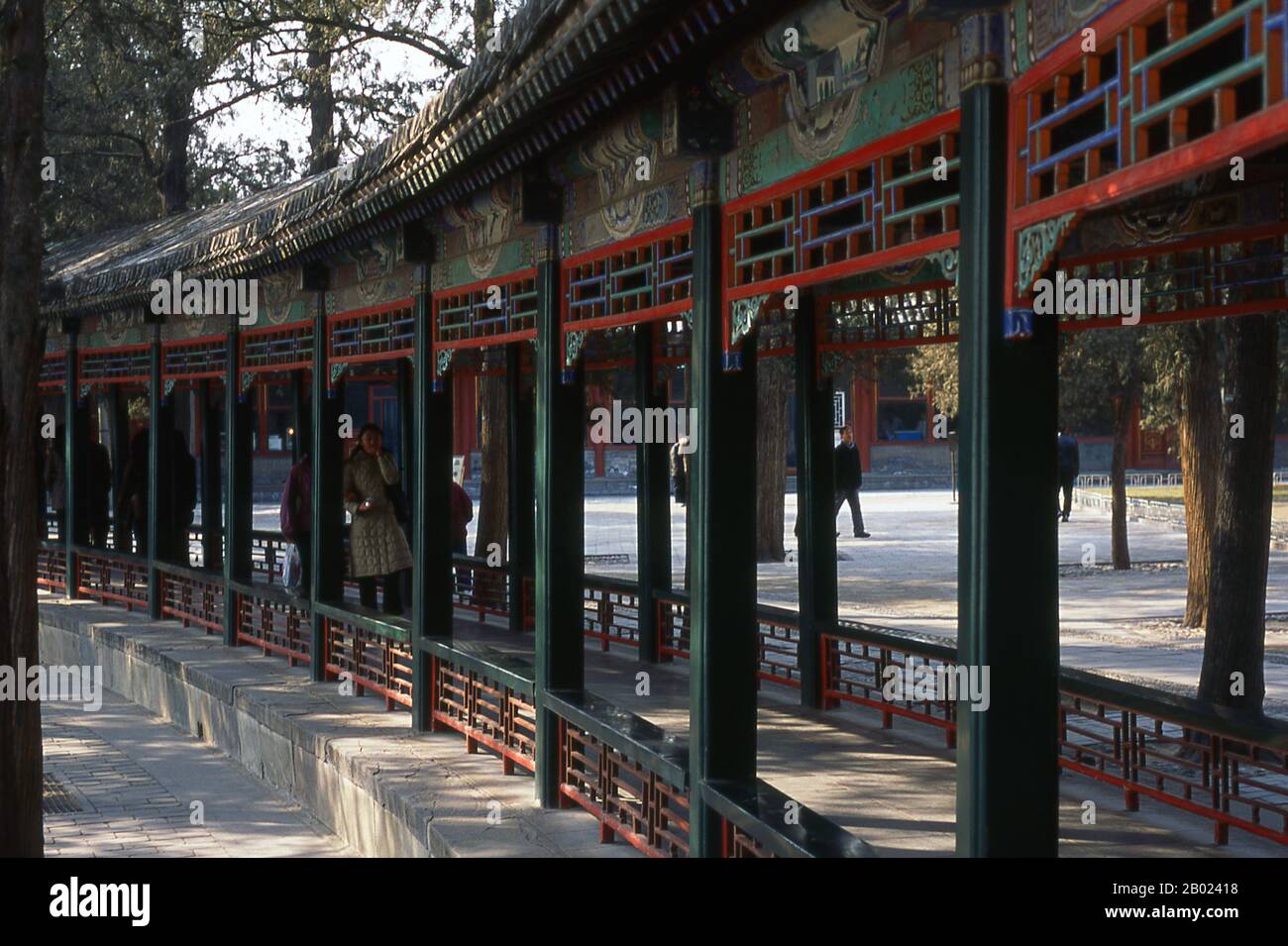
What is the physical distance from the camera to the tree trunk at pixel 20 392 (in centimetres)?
779

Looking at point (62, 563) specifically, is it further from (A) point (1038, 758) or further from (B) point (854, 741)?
(A) point (1038, 758)

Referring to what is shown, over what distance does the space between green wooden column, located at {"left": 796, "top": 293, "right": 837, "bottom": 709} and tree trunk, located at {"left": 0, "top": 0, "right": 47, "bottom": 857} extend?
4420 millimetres

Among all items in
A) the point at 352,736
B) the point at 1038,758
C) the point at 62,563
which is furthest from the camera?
the point at 62,563

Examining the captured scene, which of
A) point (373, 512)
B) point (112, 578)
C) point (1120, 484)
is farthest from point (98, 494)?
point (1120, 484)

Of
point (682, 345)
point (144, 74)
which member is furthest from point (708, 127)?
point (144, 74)

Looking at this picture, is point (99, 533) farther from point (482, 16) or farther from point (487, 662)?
point (487, 662)

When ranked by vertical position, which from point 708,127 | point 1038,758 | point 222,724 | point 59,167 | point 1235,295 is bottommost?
point 222,724

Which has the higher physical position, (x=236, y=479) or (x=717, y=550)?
(x=236, y=479)

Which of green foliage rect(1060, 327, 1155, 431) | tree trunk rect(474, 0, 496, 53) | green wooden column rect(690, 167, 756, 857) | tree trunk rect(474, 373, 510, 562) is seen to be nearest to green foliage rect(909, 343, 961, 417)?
green foliage rect(1060, 327, 1155, 431)

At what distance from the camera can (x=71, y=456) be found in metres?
18.7

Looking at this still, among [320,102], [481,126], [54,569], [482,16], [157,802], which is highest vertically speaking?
[482,16]

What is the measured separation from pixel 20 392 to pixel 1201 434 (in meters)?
7.88
